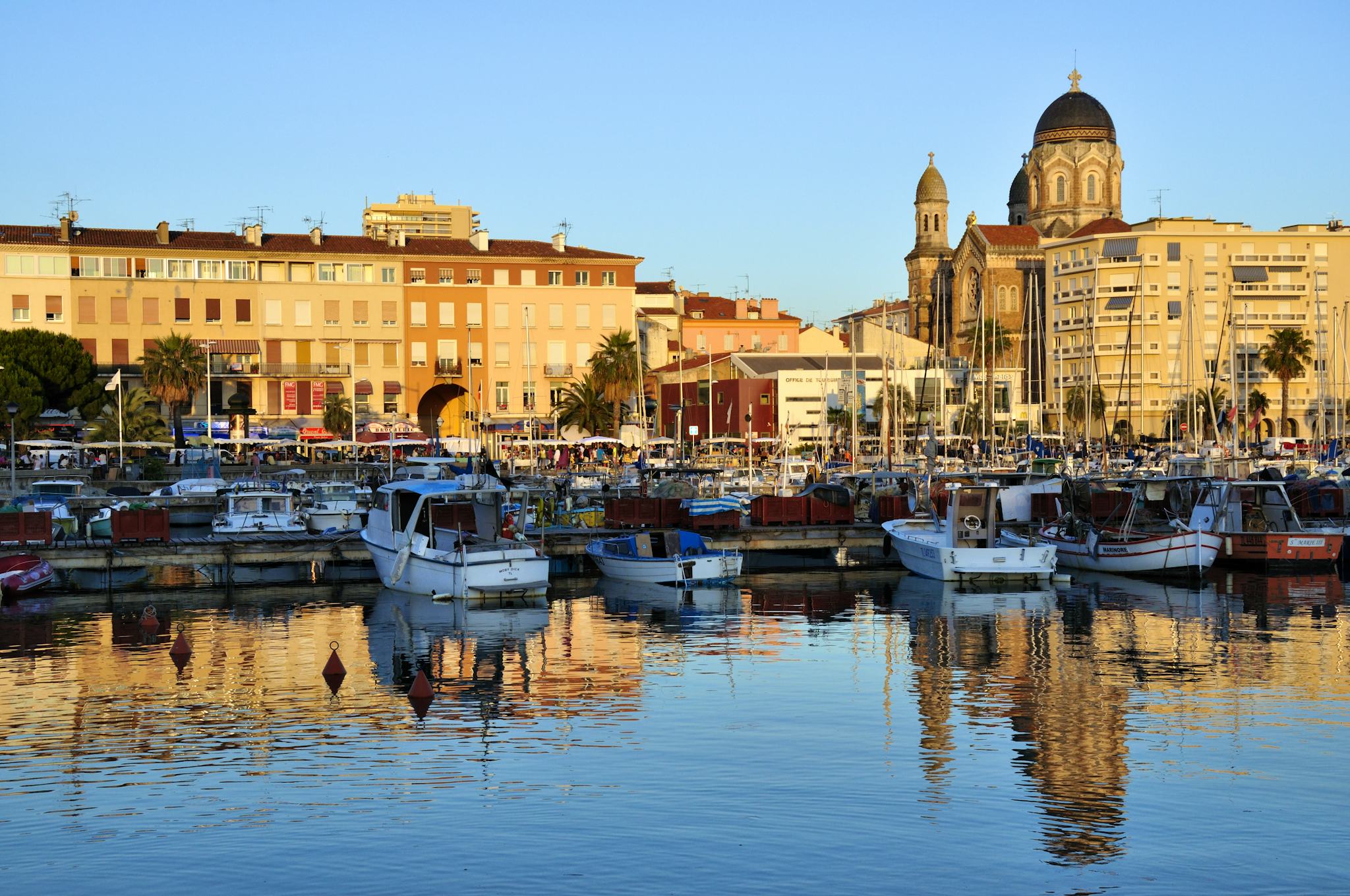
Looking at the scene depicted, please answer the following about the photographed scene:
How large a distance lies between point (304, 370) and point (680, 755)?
3174 inches

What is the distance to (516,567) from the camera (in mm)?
37000

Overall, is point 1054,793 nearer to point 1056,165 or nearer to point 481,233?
point 481,233

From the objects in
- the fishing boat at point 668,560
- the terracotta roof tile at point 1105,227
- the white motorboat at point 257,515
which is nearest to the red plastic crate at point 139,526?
the white motorboat at point 257,515

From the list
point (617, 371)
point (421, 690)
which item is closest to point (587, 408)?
point (617, 371)

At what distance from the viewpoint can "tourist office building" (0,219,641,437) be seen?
309ft

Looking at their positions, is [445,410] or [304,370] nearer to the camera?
[304,370]

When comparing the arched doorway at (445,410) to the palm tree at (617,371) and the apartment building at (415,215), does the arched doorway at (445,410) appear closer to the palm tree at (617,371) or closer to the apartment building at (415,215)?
the palm tree at (617,371)

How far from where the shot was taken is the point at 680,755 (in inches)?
826

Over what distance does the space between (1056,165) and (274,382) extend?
3090 inches

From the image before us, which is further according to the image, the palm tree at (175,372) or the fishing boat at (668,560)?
the palm tree at (175,372)

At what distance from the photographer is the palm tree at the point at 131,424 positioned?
79500 millimetres

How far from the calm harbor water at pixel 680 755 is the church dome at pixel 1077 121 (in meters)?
115

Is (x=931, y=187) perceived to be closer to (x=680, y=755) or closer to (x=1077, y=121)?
(x=1077, y=121)

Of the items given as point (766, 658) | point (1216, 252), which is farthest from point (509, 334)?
point (766, 658)
